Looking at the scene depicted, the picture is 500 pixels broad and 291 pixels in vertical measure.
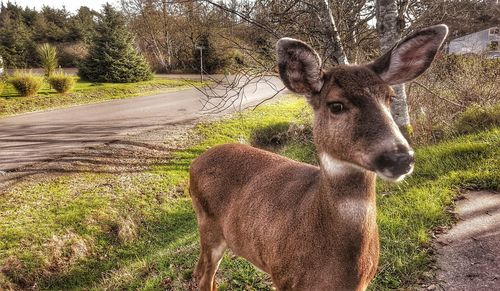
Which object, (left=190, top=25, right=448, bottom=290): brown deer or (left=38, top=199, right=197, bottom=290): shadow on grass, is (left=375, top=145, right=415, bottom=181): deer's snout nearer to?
(left=190, top=25, right=448, bottom=290): brown deer

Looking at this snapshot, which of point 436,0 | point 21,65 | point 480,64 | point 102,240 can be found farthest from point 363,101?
point 21,65

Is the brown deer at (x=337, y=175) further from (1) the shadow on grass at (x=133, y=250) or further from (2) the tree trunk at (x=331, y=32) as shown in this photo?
(1) the shadow on grass at (x=133, y=250)

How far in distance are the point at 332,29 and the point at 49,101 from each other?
1765 centimetres

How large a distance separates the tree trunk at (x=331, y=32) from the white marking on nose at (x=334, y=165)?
4783 millimetres

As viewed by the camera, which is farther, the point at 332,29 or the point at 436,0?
the point at 436,0

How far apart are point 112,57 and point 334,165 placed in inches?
1083

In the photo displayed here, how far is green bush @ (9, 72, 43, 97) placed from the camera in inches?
744

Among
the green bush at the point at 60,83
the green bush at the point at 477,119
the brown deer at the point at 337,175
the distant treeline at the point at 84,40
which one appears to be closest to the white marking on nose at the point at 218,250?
the brown deer at the point at 337,175

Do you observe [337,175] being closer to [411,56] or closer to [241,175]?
[411,56]

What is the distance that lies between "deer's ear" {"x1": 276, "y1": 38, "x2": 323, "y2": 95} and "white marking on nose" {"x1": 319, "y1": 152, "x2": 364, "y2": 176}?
0.50 metres

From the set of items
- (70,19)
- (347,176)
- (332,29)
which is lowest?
(347,176)

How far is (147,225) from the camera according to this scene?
804 centimetres

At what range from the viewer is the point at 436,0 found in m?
Answer: 8.12

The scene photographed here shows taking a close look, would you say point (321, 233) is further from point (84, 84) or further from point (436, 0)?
point (84, 84)
